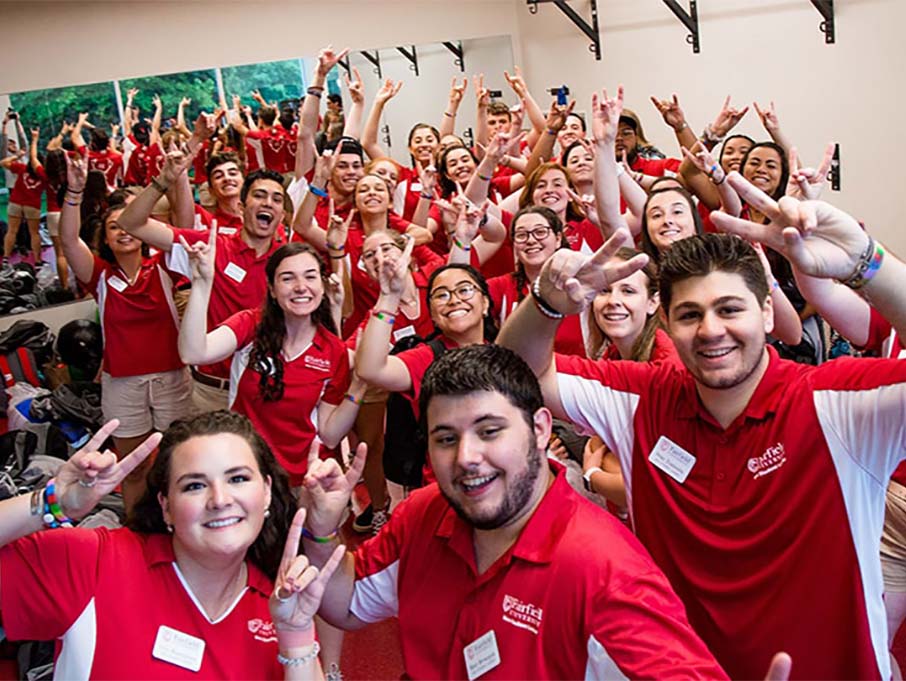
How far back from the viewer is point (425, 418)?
1709mm

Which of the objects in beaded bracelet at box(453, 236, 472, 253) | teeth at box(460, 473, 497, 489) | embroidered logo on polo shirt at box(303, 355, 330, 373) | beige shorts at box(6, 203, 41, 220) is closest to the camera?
teeth at box(460, 473, 497, 489)

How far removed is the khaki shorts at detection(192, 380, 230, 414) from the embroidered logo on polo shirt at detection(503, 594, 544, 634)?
8.09ft

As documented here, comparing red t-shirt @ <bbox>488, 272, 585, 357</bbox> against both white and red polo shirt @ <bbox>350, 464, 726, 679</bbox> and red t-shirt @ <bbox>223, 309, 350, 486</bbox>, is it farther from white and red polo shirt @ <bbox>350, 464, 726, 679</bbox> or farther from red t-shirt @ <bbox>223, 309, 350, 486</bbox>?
white and red polo shirt @ <bbox>350, 464, 726, 679</bbox>

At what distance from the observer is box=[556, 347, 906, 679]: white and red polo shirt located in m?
1.62

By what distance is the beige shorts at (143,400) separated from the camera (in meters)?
3.92

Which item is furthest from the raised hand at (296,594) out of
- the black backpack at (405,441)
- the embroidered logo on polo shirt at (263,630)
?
the black backpack at (405,441)

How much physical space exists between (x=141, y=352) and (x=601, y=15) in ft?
19.5

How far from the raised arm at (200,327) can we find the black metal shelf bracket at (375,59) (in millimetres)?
5767

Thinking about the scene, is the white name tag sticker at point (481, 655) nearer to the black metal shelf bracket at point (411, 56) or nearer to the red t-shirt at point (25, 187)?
the red t-shirt at point (25, 187)

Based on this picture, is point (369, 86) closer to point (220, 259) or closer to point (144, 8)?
point (144, 8)

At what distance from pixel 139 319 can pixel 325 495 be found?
2.41 m

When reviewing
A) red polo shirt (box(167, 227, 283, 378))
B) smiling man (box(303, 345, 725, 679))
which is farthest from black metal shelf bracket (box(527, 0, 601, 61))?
smiling man (box(303, 345, 725, 679))

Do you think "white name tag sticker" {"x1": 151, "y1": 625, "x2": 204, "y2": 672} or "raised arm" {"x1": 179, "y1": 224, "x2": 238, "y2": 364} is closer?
"white name tag sticker" {"x1": 151, "y1": 625, "x2": 204, "y2": 672}

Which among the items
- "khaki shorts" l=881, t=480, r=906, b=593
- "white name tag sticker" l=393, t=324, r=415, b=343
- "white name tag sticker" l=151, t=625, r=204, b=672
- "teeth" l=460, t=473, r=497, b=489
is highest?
"white name tag sticker" l=393, t=324, r=415, b=343
